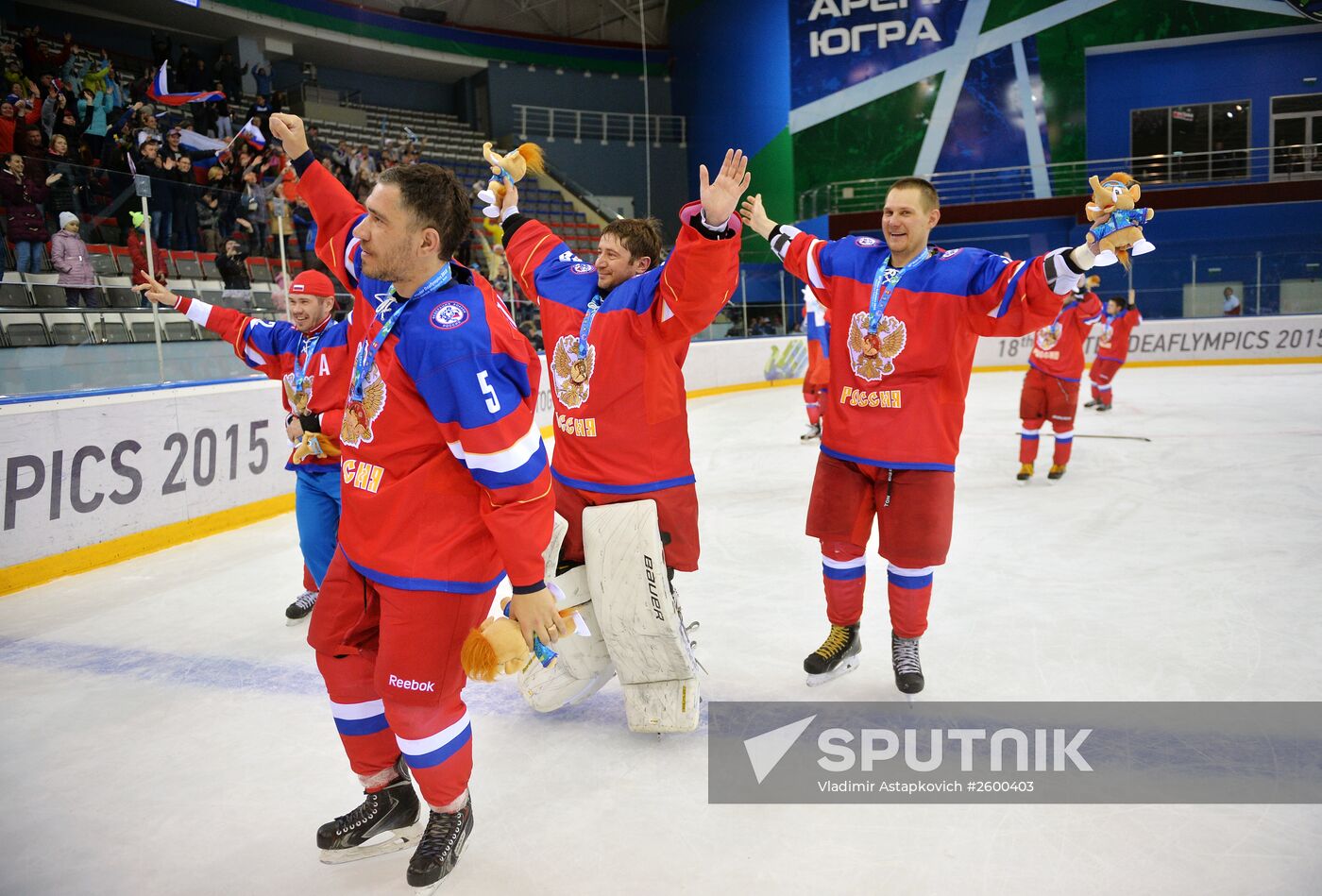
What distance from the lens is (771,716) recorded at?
3.16 m

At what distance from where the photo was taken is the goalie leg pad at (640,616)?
2854 mm

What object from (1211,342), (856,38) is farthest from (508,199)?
(856,38)

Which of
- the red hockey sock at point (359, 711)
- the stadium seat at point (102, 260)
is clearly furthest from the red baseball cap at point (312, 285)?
the stadium seat at point (102, 260)

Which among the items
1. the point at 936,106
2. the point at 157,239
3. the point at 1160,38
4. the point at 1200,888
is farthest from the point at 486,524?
the point at 1160,38

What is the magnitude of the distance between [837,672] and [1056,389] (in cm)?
498

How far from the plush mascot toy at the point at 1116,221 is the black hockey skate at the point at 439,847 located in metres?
2.52

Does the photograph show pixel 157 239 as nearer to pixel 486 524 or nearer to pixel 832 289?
→ pixel 832 289

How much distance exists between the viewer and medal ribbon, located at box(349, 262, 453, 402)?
6.70 ft

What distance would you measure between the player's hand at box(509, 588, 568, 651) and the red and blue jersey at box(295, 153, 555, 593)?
3cm

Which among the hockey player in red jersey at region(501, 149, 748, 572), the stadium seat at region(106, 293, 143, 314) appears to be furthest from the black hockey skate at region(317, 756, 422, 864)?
the stadium seat at region(106, 293, 143, 314)

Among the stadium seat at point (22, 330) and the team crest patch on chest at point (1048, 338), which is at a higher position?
the stadium seat at point (22, 330)

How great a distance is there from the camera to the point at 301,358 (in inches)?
155

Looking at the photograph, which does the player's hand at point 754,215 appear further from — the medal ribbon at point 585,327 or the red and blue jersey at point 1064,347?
the red and blue jersey at point 1064,347

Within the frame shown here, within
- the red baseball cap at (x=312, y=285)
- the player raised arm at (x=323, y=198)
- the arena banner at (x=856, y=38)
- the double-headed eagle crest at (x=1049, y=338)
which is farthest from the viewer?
the arena banner at (x=856, y=38)
